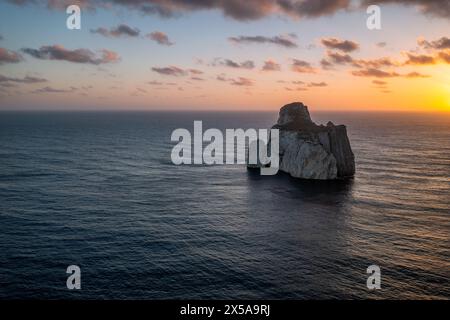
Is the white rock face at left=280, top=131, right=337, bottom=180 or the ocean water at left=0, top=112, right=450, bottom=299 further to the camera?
the white rock face at left=280, top=131, right=337, bottom=180

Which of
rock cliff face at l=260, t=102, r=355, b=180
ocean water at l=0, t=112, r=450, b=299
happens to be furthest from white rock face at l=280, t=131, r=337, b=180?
ocean water at l=0, t=112, r=450, b=299

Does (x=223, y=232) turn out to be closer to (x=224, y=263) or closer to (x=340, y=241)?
(x=224, y=263)

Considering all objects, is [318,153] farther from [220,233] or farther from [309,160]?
[220,233]

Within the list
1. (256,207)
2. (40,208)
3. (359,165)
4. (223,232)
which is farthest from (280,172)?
(40,208)

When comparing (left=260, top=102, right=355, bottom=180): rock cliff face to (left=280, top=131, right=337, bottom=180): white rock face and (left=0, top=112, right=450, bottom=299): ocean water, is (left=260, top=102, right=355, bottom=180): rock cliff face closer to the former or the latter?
(left=280, top=131, right=337, bottom=180): white rock face
